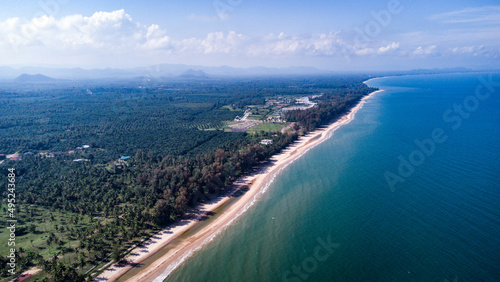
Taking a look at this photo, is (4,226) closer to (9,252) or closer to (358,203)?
(9,252)

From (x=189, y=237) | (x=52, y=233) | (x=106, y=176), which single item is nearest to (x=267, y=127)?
(x=106, y=176)

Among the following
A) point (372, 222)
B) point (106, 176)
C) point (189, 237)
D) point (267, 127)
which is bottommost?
point (189, 237)

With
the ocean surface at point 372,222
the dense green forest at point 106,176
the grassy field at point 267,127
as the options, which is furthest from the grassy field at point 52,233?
the grassy field at point 267,127

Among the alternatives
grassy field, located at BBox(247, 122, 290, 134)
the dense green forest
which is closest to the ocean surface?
the dense green forest

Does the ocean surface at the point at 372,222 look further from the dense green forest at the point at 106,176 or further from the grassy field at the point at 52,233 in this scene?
the grassy field at the point at 52,233

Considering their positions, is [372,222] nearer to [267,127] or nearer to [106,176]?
[106,176]
